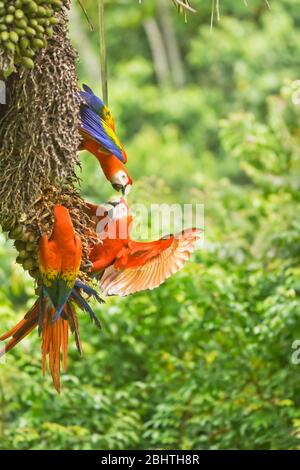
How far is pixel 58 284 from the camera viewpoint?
7.78ft

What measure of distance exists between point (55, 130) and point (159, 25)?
9888 mm

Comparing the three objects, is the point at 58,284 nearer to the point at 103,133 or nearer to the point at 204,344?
the point at 103,133

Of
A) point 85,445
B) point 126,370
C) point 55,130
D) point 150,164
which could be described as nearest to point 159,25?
point 150,164

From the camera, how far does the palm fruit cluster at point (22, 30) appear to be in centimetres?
219

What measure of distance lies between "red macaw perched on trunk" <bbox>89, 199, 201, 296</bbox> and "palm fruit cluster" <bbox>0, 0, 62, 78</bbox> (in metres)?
0.47

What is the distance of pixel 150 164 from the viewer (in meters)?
9.02

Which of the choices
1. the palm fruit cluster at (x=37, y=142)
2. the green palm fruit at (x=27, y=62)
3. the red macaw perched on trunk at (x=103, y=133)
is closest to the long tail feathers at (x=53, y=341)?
the palm fruit cluster at (x=37, y=142)

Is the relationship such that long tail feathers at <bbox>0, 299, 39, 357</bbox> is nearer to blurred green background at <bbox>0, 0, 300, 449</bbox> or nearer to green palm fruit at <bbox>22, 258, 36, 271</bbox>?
green palm fruit at <bbox>22, 258, 36, 271</bbox>

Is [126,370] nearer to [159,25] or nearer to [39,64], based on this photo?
[39,64]

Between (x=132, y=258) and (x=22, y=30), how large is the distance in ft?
2.07

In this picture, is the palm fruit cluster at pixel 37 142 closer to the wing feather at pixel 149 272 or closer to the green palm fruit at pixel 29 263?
the green palm fruit at pixel 29 263

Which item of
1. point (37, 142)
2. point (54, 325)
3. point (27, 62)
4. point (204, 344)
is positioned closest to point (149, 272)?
point (54, 325)

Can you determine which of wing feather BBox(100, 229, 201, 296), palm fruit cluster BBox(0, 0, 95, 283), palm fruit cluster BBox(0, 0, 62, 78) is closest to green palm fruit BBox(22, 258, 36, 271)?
palm fruit cluster BBox(0, 0, 95, 283)

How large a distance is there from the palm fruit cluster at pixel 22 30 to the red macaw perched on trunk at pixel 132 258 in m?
0.47
